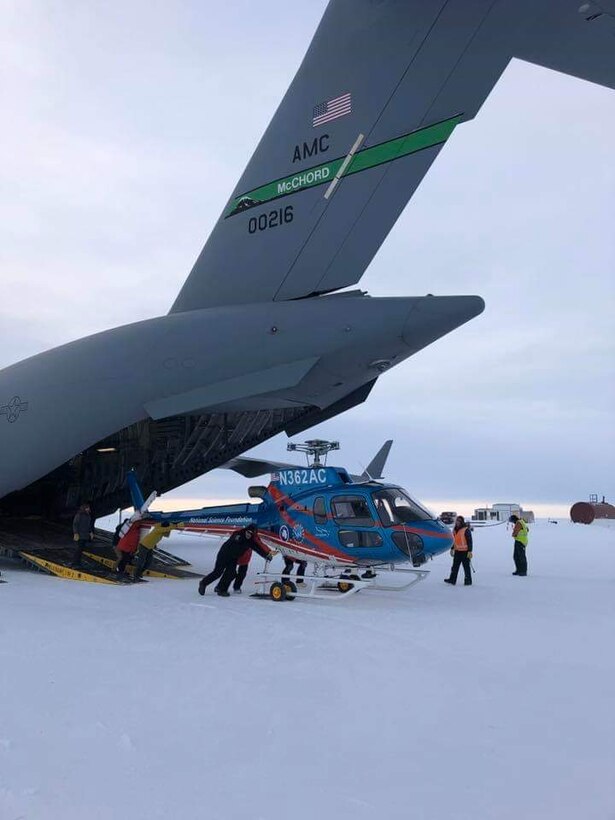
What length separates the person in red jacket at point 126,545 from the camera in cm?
1125

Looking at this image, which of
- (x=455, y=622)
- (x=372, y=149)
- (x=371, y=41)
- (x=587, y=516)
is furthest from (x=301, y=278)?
(x=587, y=516)

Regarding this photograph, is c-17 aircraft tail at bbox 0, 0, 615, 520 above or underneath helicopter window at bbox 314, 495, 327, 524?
above

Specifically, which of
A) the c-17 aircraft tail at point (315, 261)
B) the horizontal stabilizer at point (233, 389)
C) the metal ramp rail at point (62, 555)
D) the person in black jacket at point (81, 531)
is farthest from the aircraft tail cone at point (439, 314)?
the person in black jacket at point (81, 531)

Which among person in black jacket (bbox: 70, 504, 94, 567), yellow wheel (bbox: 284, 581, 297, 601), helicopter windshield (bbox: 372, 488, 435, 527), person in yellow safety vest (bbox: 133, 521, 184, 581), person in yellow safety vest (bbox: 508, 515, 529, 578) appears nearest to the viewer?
yellow wheel (bbox: 284, 581, 297, 601)

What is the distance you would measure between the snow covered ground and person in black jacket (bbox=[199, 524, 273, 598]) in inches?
46.0

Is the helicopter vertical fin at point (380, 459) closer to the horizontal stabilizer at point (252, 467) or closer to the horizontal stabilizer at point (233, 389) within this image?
the horizontal stabilizer at point (252, 467)

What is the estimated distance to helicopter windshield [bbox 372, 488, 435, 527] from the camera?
948 centimetres

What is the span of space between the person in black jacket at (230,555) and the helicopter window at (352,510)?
121 cm

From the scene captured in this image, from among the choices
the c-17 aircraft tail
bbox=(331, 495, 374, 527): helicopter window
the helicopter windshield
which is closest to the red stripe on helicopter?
bbox=(331, 495, 374, 527): helicopter window

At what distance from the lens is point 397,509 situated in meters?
9.60


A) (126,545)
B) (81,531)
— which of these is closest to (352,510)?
(126,545)

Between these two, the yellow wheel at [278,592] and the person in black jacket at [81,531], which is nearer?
the yellow wheel at [278,592]

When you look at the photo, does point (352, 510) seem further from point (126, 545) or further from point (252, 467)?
point (252, 467)

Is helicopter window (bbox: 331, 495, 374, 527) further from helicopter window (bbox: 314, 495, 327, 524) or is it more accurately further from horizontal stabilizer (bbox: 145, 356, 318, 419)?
horizontal stabilizer (bbox: 145, 356, 318, 419)
